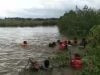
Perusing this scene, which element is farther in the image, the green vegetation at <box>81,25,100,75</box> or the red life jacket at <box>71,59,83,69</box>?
the red life jacket at <box>71,59,83,69</box>

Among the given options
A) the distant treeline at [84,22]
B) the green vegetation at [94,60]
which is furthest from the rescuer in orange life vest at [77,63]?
the distant treeline at [84,22]

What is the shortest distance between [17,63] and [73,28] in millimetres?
39263

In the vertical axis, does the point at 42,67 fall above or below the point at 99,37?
below

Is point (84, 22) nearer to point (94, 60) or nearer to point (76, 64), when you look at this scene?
point (76, 64)

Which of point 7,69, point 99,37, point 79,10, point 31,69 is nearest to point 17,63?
point 7,69

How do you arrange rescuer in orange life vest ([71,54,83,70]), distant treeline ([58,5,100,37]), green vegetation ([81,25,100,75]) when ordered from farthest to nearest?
distant treeline ([58,5,100,37]), rescuer in orange life vest ([71,54,83,70]), green vegetation ([81,25,100,75])

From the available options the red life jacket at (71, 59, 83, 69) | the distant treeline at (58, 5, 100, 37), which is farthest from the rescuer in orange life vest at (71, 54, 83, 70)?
the distant treeline at (58, 5, 100, 37)

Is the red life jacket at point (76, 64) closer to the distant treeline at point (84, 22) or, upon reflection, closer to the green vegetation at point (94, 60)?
the green vegetation at point (94, 60)

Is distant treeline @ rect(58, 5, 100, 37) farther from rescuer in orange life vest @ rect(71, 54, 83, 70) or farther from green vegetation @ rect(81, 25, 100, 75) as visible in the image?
green vegetation @ rect(81, 25, 100, 75)

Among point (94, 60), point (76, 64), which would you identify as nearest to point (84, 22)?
point (76, 64)

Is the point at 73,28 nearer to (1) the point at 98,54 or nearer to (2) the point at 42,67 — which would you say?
(2) the point at 42,67

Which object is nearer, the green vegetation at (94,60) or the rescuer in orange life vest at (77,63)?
the green vegetation at (94,60)

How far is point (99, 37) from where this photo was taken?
66.3 ft

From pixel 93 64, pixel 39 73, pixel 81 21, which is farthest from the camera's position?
pixel 81 21
